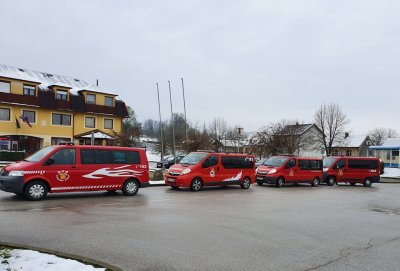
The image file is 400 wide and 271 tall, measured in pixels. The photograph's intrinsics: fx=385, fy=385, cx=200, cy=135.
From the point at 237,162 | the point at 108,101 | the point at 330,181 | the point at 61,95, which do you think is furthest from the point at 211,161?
the point at 108,101

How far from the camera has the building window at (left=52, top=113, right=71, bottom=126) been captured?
44906mm

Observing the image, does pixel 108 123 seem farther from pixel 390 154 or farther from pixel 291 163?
pixel 390 154

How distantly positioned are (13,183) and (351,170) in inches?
895

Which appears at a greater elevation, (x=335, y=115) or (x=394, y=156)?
(x=335, y=115)

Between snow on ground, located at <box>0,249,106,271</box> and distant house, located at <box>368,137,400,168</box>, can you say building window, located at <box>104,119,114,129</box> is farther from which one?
snow on ground, located at <box>0,249,106,271</box>

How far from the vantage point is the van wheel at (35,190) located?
12875 millimetres

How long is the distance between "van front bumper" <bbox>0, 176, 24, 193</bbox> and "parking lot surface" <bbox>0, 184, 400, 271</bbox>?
1.29ft

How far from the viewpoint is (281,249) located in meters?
7.52

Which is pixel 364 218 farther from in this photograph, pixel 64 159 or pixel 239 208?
pixel 64 159

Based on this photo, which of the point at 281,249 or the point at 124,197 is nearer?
the point at 281,249

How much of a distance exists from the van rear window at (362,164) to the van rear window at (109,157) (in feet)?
59.1

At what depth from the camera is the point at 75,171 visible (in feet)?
46.1

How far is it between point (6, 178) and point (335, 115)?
5150 cm

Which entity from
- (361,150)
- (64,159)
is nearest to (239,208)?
(64,159)
